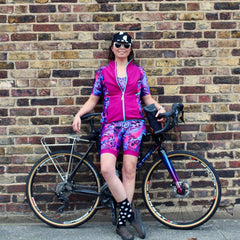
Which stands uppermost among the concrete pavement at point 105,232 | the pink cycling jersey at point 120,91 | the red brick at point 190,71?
the red brick at point 190,71

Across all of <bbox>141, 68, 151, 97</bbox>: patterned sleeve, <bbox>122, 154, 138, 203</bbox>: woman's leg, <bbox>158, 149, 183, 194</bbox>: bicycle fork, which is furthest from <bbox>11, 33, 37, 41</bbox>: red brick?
<bbox>158, 149, 183, 194</bbox>: bicycle fork

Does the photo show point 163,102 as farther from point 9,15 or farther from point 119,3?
point 9,15

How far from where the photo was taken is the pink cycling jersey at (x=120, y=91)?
123 inches

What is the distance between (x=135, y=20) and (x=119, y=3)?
0.25 m

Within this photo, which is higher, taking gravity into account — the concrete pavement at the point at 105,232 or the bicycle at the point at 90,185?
the bicycle at the point at 90,185

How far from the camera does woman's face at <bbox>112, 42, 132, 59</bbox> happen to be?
3.18 m

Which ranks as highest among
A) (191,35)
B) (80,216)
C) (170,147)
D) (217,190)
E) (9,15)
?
(9,15)

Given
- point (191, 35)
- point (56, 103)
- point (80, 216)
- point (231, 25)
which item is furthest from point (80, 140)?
point (231, 25)

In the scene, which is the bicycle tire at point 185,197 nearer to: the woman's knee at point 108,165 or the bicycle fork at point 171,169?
the bicycle fork at point 171,169

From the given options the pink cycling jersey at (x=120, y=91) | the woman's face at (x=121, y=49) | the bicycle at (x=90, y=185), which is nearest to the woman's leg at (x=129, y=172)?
the bicycle at (x=90, y=185)

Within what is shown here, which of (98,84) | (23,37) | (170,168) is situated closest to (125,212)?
(170,168)

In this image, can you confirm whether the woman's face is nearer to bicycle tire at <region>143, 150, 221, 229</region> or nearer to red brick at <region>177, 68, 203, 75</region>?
red brick at <region>177, 68, 203, 75</region>

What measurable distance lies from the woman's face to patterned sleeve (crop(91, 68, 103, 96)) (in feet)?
0.83

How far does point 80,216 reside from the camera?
354 centimetres
